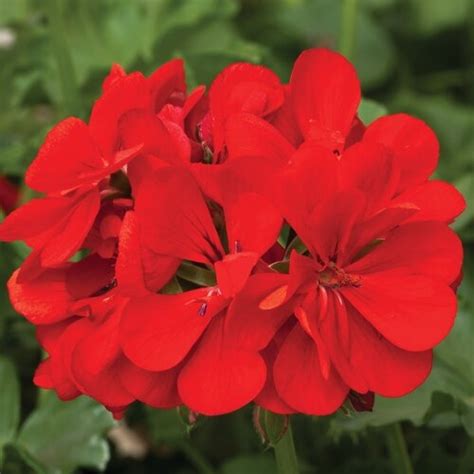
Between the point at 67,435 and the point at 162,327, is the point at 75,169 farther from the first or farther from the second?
the point at 67,435

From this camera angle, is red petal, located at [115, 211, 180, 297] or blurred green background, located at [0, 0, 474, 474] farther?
blurred green background, located at [0, 0, 474, 474]

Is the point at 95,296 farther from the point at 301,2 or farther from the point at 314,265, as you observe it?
the point at 301,2

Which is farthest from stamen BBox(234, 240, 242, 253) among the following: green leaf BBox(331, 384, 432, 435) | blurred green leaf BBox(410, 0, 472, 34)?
blurred green leaf BBox(410, 0, 472, 34)

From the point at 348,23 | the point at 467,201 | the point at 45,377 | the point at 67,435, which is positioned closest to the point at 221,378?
the point at 45,377

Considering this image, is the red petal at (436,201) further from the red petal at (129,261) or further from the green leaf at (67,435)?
the green leaf at (67,435)

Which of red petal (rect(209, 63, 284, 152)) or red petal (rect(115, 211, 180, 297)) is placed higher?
red petal (rect(209, 63, 284, 152))

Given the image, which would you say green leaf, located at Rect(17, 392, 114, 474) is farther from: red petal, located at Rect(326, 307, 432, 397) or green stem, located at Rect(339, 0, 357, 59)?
green stem, located at Rect(339, 0, 357, 59)

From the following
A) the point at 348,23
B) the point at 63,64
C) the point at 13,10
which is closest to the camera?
the point at 63,64

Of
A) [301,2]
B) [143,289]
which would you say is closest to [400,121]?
[143,289]
